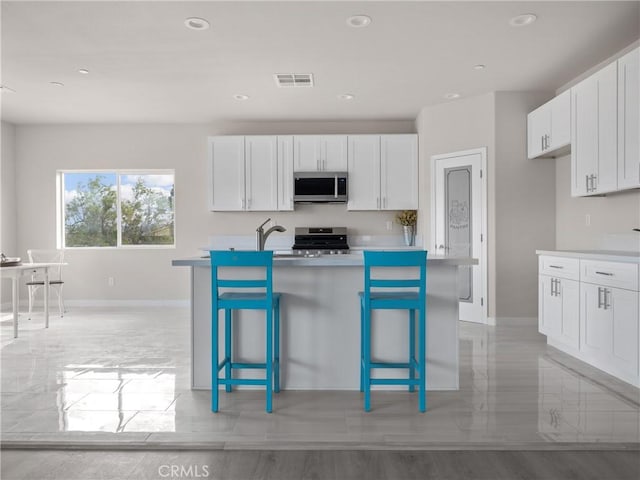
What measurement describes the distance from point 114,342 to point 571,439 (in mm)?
3874

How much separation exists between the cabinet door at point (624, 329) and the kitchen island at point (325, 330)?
1.17m

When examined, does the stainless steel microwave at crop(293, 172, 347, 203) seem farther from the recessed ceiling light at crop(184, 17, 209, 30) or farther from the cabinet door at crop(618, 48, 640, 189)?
the cabinet door at crop(618, 48, 640, 189)

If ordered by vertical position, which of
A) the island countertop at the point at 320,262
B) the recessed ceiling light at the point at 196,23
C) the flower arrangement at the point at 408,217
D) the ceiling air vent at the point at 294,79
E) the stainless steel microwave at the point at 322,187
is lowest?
the island countertop at the point at 320,262

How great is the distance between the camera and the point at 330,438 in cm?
218

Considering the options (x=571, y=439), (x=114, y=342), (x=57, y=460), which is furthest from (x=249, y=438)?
(x=114, y=342)

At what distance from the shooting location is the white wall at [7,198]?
6.10m

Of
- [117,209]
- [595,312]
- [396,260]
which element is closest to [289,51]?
[396,260]

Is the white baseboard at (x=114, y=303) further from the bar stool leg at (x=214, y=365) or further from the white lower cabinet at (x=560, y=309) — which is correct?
the white lower cabinet at (x=560, y=309)

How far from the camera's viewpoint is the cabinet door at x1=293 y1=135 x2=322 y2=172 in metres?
5.97

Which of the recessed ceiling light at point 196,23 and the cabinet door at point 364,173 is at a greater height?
the recessed ceiling light at point 196,23

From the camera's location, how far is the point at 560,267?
369 centimetres

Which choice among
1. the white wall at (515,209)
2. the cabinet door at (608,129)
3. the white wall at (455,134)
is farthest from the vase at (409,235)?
the cabinet door at (608,129)

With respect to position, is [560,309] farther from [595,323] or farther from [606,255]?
[606,255]

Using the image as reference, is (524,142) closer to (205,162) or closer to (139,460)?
(205,162)
